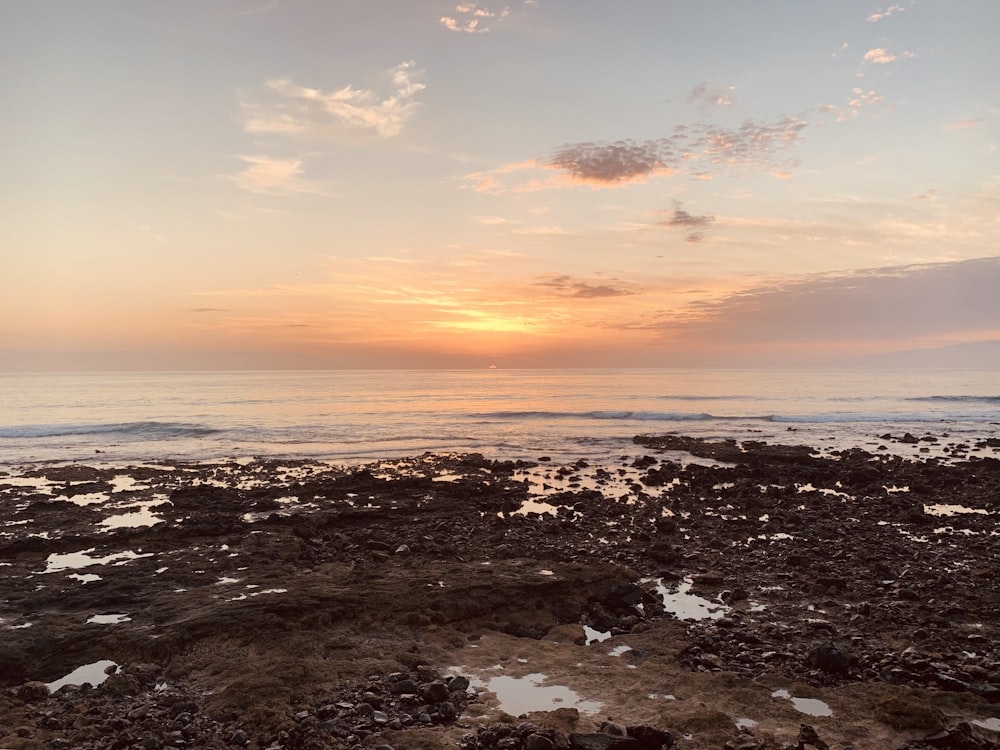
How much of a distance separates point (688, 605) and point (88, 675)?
9.31 m

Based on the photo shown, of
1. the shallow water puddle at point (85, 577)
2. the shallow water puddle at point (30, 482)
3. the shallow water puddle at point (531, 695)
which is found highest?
the shallow water puddle at point (531, 695)

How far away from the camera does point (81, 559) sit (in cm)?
1385

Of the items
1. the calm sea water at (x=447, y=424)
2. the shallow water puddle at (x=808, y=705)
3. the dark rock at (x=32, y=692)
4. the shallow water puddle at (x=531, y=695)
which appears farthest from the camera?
the calm sea water at (x=447, y=424)

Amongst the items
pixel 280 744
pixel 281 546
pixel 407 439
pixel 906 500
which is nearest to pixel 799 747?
pixel 280 744

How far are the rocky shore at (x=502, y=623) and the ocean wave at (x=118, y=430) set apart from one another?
24663 mm

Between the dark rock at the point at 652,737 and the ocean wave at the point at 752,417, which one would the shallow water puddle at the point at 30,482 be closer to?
the dark rock at the point at 652,737

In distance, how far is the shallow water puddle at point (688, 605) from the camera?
34.1 ft

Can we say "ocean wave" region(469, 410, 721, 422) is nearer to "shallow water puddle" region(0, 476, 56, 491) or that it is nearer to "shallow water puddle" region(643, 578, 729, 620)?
"shallow water puddle" region(0, 476, 56, 491)

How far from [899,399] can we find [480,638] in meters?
81.3

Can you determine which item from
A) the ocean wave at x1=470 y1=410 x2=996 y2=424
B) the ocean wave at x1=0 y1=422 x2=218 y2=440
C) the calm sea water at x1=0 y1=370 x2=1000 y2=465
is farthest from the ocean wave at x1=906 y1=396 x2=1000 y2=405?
the ocean wave at x1=0 y1=422 x2=218 y2=440

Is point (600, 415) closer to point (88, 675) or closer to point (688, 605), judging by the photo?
point (688, 605)

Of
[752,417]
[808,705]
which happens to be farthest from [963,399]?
[808,705]

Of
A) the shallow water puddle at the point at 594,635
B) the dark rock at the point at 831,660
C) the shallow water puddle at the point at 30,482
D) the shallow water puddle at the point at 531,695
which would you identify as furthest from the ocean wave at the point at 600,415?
the shallow water puddle at the point at 531,695

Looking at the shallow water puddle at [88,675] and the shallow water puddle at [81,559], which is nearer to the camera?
the shallow water puddle at [88,675]
